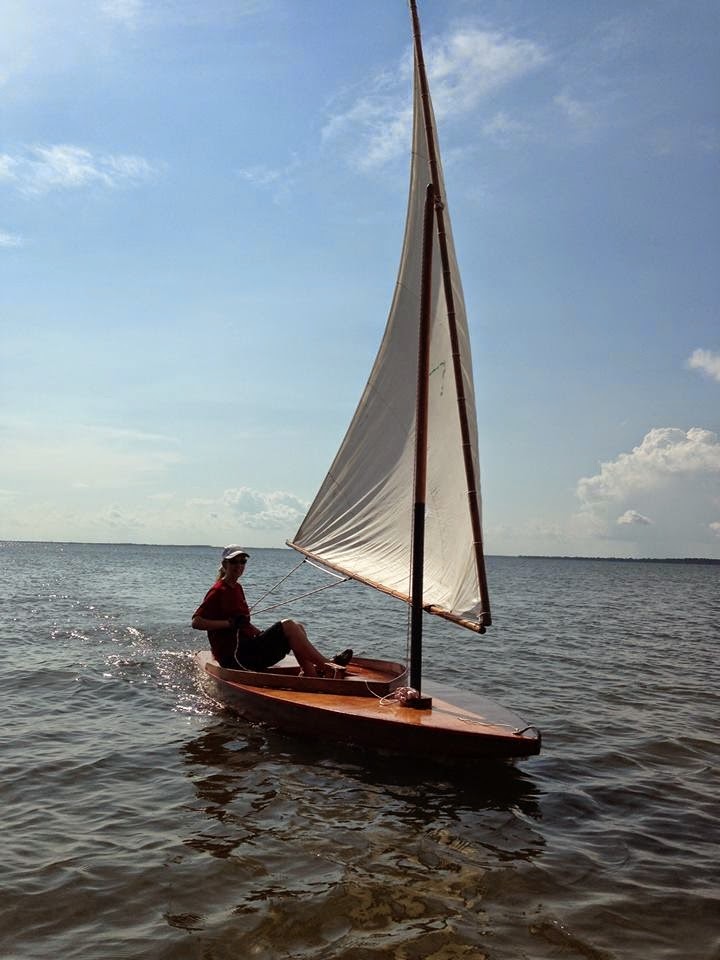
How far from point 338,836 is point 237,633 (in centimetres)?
472

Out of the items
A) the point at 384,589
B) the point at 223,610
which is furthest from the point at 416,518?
the point at 223,610

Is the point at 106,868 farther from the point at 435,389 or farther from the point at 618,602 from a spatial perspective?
the point at 618,602

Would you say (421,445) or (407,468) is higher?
(421,445)

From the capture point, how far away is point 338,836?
23.9 feet

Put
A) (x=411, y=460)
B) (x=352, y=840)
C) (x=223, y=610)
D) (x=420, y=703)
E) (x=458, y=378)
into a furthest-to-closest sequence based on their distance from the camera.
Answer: (x=223, y=610) < (x=411, y=460) < (x=458, y=378) < (x=420, y=703) < (x=352, y=840)

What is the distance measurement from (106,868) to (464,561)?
221 inches

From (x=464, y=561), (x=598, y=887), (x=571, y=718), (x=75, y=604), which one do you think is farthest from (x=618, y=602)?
(x=598, y=887)

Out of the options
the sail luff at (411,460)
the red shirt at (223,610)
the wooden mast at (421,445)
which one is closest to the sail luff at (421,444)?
the wooden mast at (421,445)

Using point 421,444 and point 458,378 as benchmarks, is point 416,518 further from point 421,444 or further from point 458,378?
point 458,378

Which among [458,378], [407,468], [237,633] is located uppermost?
[458,378]

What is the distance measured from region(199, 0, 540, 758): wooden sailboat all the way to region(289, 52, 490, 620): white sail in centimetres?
2

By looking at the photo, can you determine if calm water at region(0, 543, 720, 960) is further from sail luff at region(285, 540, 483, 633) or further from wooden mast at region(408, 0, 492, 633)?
wooden mast at region(408, 0, 492, 633)

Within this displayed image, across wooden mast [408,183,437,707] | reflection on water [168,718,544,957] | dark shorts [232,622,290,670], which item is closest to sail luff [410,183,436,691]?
wooden mast [408,183,437,707]

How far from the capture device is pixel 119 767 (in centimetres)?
917
